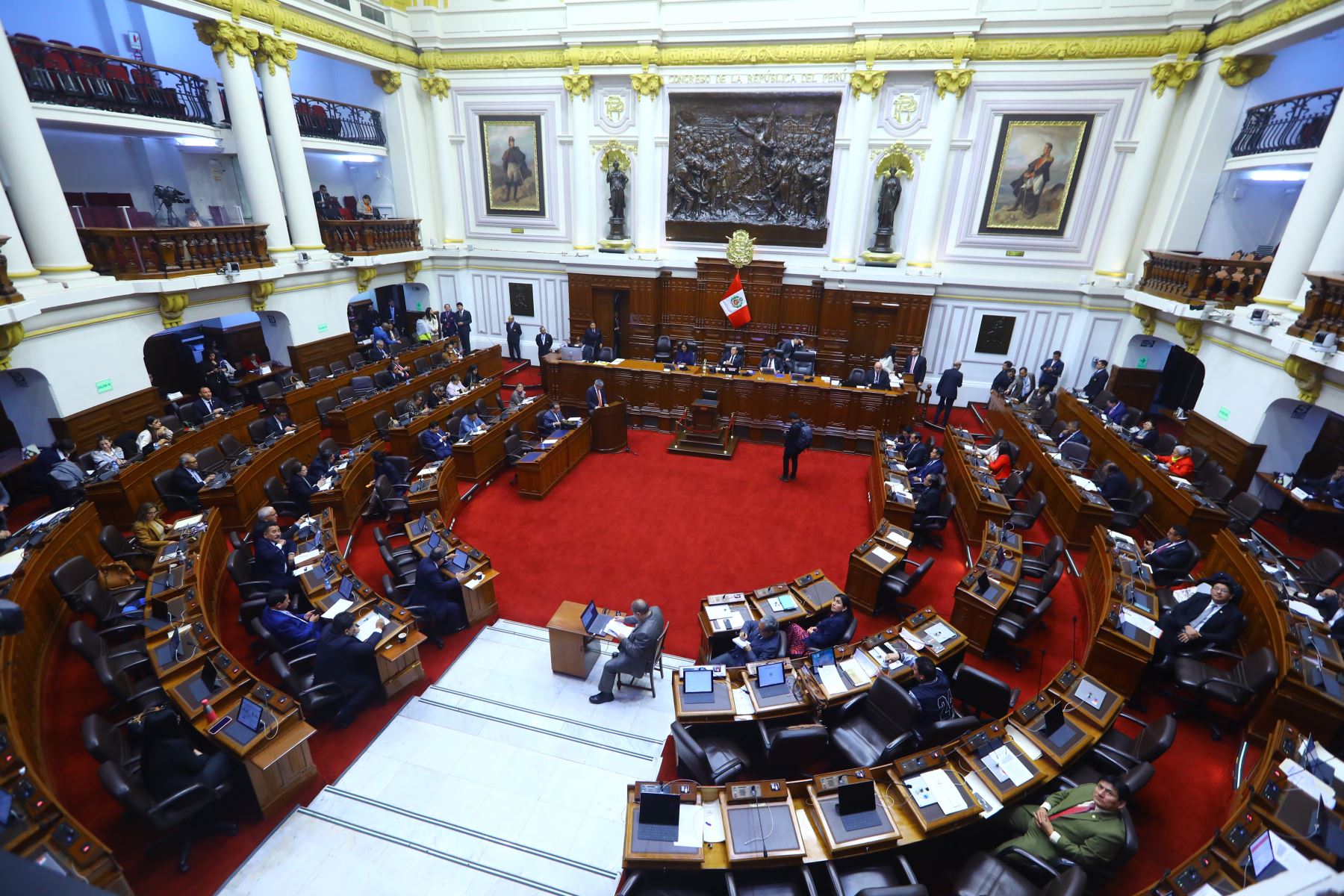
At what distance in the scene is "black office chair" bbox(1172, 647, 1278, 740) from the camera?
611cm

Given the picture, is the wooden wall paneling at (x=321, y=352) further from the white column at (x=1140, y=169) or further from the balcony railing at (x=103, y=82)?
the white column at (x=1140, y=169)

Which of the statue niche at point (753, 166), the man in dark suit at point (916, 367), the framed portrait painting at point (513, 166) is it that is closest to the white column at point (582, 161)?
the framed portrait painting at point (513, 166)

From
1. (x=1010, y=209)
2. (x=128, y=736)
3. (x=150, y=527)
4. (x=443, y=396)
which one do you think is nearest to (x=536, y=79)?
(x=443, y=396)

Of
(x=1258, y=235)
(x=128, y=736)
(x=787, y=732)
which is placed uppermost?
(x=1258, y=235)

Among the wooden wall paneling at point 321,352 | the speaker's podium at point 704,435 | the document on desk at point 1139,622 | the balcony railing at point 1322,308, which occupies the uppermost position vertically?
the balcony railing at point 1322,308

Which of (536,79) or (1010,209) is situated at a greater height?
(536,79)

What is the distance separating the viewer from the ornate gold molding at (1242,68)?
1230 centimetres

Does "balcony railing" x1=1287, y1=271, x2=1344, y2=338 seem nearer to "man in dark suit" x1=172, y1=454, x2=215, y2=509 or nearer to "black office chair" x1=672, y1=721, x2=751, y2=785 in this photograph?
"black office chair" x1=672, y1=721, x2=751, y2=785

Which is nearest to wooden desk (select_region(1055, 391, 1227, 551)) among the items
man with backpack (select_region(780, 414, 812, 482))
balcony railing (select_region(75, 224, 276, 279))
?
man with backpack (select_region(780, 414, 812, 482))

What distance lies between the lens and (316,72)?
57.7 feet

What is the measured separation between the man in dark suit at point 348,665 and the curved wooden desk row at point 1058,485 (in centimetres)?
1003

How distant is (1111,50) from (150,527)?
→ 20.2m

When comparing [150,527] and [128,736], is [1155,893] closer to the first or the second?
[128,736]

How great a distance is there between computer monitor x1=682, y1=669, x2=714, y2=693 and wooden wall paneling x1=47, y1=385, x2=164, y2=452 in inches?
440
